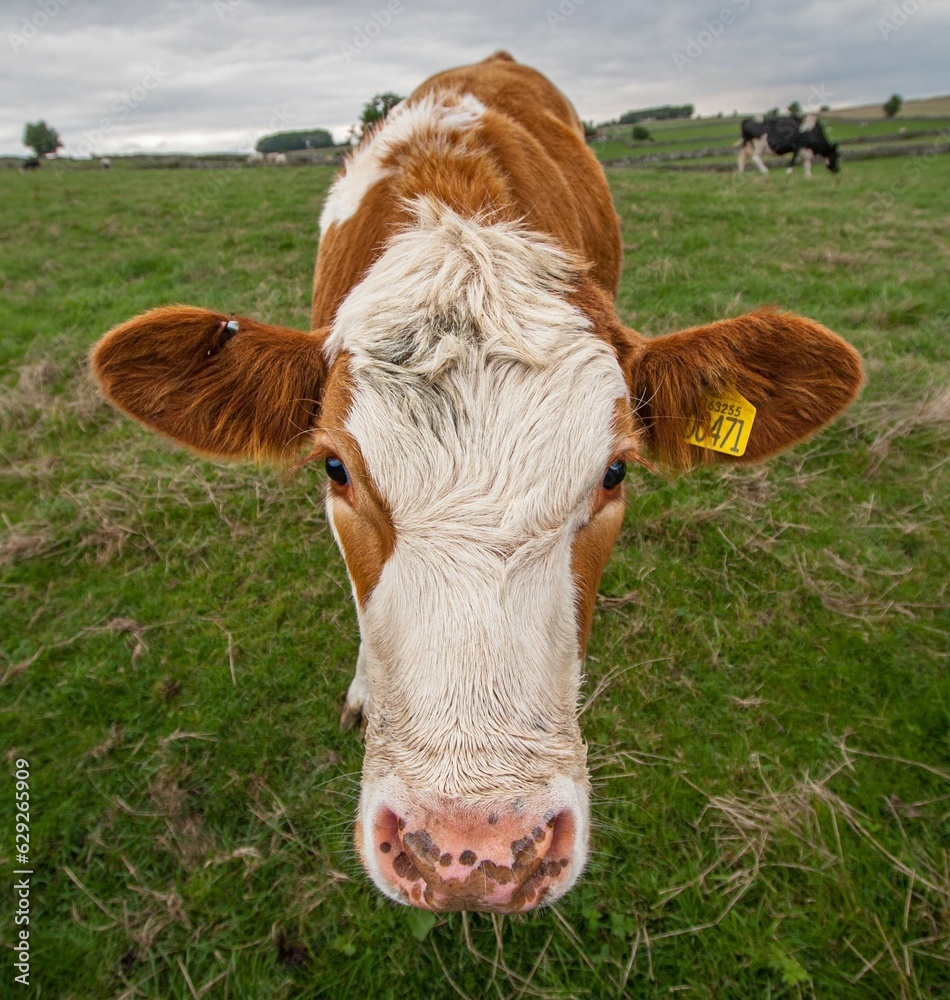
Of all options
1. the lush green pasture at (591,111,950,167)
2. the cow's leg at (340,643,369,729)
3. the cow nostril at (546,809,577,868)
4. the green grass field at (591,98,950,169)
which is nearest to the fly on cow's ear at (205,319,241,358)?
the cow's leg at (340,643,369,729)

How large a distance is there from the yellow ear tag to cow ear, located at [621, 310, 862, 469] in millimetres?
14

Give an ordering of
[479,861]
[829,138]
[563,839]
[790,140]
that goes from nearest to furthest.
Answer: [479,861]
[563,839]
[790,140]
[829,138]

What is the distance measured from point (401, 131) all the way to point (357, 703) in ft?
9.39

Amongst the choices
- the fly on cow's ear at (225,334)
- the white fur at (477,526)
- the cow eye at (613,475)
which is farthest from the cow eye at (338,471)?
the cow eye at (613,475)

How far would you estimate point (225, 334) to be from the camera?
2008mm

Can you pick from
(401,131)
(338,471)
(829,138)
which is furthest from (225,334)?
(829,138)

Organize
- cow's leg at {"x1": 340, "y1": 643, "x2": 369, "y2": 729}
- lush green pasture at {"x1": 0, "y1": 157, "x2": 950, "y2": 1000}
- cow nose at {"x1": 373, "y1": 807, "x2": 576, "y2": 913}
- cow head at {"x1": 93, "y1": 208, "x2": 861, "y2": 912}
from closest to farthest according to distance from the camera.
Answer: cow nose at {"x1": 373, "y1": 807, "x2": 576, "y2": 913}
cow head at {"x1": 93, "y1": 208, "x2": 861, "y2": 912}
lush green pasture at {"x1": 0, "y1": 157, "x2": 950, "y2": 1000}
cow's leg at {"x1": 340, "y1": 643, "x2": 369, "y2": 729}

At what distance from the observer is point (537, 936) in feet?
7.67

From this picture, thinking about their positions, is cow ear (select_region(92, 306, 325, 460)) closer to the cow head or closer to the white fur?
the cow head

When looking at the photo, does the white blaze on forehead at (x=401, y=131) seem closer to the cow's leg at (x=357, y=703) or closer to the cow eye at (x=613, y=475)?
the cow eye at (x=613, y=475)

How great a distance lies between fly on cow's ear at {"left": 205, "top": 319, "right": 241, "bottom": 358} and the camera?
197cm

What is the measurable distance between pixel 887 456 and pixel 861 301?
3721 millimetres

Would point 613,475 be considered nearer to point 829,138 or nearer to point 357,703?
point 357,703

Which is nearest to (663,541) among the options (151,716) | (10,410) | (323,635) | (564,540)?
(323,635)
